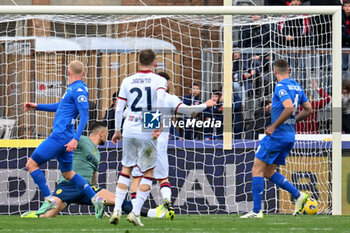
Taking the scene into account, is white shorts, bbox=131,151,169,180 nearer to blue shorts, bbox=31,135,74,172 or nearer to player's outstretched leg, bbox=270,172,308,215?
blue shorts, bbox=31,135,74,172

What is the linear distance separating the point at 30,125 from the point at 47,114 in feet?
1.25

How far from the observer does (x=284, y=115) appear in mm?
9875

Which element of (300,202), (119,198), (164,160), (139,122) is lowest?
(300,202)

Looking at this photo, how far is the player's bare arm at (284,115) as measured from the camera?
9828mm

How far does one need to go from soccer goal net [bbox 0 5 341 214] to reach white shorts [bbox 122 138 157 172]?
11.5 ft

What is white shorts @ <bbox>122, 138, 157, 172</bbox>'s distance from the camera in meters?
8.73

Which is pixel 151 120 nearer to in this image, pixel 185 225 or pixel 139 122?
pixel 139 122

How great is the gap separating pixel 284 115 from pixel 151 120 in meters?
1.93

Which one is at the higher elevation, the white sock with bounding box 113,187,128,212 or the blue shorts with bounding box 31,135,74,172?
the blue shorts with bounding box 31,135,74,172

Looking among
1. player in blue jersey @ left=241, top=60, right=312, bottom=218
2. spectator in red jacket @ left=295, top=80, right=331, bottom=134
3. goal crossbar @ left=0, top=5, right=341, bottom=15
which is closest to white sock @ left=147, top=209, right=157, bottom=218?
player in blue jersey @ left=241, top=60, right=312, bottom=218

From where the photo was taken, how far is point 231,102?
1233 cm

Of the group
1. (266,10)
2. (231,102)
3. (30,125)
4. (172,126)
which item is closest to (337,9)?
(266,10)

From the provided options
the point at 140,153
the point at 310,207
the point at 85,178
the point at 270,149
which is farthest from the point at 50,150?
the point at 310,207

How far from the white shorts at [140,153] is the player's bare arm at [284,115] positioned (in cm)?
177
